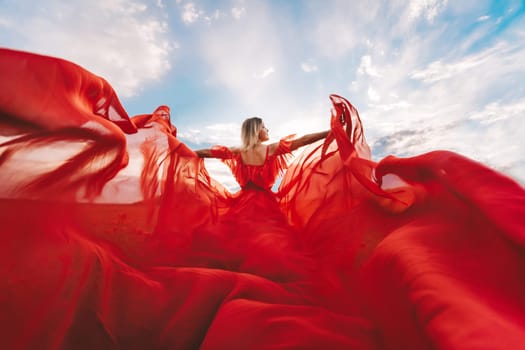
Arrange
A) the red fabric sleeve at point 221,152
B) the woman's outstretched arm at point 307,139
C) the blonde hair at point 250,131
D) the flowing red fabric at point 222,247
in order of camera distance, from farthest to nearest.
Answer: the blonde hair at point 250,131 < the red fabric sleeve at point 221,152 < the woman's outstretched arm at point 307,139 < the flowing red fabric at point 222,247

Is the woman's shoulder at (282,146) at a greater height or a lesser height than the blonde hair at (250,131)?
lesser

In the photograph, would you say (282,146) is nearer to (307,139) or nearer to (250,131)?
(307,139)

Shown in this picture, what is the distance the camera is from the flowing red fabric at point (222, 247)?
0.92 metres

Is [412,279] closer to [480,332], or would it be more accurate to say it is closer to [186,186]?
[480,332]

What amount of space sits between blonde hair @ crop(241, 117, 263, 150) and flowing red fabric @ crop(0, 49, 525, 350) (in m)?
1.27

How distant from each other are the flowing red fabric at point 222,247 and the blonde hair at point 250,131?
1268 mm

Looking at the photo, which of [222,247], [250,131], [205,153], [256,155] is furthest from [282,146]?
[222,247]

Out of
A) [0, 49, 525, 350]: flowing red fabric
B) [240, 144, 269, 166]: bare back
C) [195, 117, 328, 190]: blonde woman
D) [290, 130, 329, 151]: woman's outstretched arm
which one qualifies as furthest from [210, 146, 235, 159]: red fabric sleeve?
[0, 49, 525, 350]: flowing red fabric

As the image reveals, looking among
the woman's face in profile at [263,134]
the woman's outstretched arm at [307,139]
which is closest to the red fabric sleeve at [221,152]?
the woman's face in profile at [263,134]

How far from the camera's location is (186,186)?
7.18 feet

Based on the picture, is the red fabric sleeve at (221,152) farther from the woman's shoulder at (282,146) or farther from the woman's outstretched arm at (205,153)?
the woman's shoulder at (282,146)

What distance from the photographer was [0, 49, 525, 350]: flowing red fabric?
0.92m

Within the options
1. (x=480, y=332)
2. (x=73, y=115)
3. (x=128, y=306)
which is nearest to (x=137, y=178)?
(x=73, y=115)

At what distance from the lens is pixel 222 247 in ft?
6.03
